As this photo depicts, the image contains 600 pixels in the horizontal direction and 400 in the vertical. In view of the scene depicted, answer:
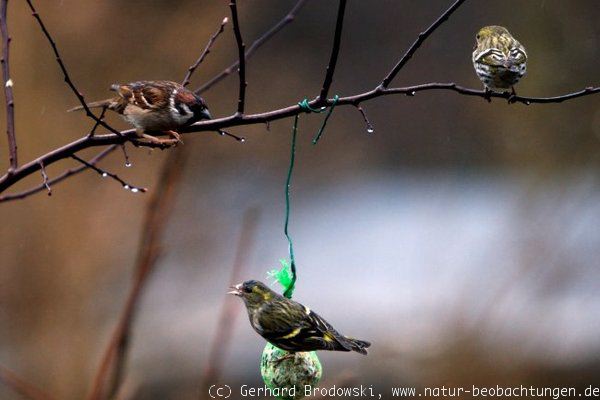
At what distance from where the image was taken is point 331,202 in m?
7.73

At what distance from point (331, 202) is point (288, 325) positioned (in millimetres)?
5283

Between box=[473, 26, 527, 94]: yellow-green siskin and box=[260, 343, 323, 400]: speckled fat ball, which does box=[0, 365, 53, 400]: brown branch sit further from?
box=[473, 26, 527, 94]: yellow-green siskin

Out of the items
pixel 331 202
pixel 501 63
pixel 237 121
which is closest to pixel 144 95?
pixel 237 121

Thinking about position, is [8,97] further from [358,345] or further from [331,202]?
[331,202]

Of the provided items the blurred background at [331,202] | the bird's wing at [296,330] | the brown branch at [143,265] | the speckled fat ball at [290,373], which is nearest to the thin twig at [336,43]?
the brown branch at [143,265]

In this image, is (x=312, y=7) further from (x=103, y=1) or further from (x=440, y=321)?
(x=440, y=321)

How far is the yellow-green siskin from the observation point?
9.13 ft

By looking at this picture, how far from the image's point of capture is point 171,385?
5828mm

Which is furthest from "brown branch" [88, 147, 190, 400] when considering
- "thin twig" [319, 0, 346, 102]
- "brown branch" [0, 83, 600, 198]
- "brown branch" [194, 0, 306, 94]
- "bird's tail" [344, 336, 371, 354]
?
"bird's tail" [344, 336, 371, 354]

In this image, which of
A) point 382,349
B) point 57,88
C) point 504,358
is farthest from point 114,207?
point 504,358

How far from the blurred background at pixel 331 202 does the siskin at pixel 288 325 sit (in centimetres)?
229

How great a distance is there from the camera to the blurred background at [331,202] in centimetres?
559

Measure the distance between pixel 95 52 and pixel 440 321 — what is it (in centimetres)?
318

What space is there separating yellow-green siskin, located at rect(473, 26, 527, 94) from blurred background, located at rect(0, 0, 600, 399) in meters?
2.48
